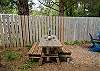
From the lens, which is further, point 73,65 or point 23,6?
point 23,6

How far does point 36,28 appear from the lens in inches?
400

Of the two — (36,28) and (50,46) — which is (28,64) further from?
(36,28)

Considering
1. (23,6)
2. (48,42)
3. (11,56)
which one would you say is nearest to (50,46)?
(48,42)

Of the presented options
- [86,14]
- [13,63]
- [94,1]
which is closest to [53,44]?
[13,63]

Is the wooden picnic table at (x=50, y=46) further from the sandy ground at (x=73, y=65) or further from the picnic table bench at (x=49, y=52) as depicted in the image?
the sandy ground at (x=73, y=65)

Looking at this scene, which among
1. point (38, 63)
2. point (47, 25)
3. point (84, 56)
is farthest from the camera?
point (47, 25)

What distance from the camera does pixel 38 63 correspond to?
6965 millimetres

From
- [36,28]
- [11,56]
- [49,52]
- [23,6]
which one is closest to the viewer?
[49,52]

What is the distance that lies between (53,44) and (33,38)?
3.59 meters

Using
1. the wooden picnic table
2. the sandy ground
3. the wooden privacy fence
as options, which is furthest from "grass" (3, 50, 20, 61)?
the wooden privacy fence

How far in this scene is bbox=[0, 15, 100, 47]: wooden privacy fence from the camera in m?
9.64

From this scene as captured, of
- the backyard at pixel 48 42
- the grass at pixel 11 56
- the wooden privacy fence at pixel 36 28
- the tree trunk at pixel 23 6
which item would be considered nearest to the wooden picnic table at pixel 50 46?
the backyard at pixel 48 42

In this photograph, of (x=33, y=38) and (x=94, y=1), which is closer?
(x=33, y=38)

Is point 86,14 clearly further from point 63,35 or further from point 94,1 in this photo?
point 63,35
